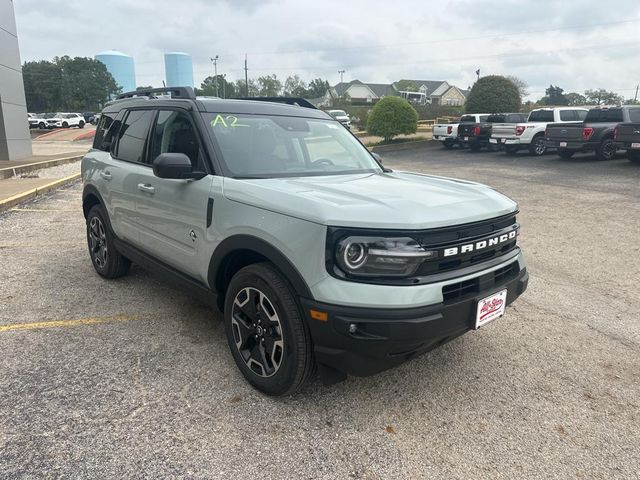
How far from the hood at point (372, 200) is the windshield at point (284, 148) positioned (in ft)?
0.66

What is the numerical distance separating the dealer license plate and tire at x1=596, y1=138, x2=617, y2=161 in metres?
16.0

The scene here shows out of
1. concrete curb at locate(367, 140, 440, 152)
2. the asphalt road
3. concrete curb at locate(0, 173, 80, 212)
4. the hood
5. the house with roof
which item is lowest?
the asphalt road

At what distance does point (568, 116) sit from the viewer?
18.9m

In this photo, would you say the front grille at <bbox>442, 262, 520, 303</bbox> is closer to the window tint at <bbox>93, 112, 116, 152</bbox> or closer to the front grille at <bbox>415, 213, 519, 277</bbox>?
the front grille at <bbox>415, 213, 519, 277</bbox>

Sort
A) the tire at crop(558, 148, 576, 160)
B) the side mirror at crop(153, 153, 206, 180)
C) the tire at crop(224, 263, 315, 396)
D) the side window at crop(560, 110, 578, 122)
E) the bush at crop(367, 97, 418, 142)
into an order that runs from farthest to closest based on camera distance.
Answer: the bush at crop(367, 97, 418, 142)
the side window at crop(560, 110, 578, 122)
the tire at crop(558, 148, 576, 160)
the side mirror at crop(153, 153, 206, 180)
the tire at crop(224, 263, 315, 396)

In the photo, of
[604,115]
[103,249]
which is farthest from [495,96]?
[103,249]

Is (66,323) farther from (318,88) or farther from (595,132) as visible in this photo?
(318,88)

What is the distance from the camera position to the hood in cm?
253

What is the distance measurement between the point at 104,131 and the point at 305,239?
3.57 metres

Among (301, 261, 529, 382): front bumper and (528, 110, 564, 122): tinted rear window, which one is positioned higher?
(528, 110, 564, 122): tinted rear window

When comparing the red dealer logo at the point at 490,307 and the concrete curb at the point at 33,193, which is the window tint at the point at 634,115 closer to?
the red dealer logo at the point at 490,307

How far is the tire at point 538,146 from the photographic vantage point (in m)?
19.0

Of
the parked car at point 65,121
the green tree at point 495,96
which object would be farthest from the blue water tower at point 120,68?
the green tree at point 495,96

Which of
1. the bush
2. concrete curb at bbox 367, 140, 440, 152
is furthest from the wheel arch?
the bush
